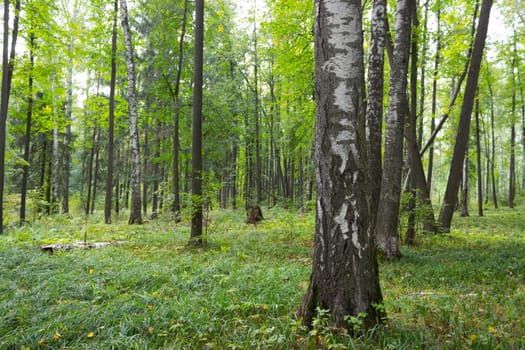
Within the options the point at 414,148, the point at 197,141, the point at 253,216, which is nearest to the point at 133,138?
the point at 253,216

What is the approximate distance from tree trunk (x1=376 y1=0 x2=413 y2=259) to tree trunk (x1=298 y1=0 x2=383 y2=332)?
4081 millimetres

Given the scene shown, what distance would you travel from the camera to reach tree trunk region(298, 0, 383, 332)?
2947mm

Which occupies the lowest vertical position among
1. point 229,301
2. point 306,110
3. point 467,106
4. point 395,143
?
point 229,301

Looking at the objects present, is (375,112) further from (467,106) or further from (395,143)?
(467,106)

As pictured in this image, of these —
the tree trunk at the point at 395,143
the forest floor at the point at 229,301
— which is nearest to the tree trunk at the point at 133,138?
the forest floor at the point at 229,301

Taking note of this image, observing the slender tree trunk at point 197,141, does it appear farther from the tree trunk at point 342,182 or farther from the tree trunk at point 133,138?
the tree trunk at point 133,138

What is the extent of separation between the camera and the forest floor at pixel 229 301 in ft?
10.0

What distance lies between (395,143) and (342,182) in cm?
438

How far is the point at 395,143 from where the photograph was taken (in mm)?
6754

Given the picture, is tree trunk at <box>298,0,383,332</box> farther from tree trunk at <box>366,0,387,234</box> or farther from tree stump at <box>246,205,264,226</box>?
tree stump at <box>246,205,264,226</box>

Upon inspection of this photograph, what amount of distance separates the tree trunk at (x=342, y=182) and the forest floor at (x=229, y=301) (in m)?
0.22

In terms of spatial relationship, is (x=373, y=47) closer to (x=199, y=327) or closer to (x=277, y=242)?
(x=277, y=242)

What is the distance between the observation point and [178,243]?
912cm

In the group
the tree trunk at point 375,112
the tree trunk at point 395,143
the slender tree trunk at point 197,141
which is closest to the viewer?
the tree trunk at point 375,112
